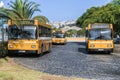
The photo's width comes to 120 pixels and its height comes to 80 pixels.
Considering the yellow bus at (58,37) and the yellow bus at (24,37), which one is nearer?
the yellow bus at (24,37)

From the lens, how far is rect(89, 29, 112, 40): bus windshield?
124 ft

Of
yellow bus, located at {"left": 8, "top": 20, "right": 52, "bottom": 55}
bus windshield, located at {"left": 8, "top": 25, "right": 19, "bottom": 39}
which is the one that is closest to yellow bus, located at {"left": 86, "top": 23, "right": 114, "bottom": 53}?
yellow bus, located at {"left": 8, "top": 20, "right": 52, "bottom": 55}

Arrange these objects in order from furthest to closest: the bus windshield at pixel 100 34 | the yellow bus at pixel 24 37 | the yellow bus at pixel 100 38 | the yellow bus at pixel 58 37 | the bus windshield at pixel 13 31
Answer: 1. the yellow bus at pixel 58 37
2. the bus windshield at pixel 100 34
3. the yellow bus at pixel 100 38
4. the bus windshield at pixel 13 31
5. the yellow bus at pixel 24 37

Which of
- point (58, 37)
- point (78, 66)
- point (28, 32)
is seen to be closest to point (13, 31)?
point (28, 32)

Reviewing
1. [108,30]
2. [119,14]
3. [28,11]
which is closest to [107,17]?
[119,14]

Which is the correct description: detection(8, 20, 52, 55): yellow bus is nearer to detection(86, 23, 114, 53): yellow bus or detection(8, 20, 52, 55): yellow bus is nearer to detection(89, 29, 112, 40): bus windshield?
Result: detection(86, 23, 114, 53): yellow bus

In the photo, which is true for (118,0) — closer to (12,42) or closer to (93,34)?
(93,34)

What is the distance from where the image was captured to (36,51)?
32.0 metres

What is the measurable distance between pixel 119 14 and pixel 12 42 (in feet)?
81.5

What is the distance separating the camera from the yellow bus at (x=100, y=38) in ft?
123

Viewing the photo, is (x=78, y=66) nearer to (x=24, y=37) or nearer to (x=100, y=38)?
(x=24, y=37)

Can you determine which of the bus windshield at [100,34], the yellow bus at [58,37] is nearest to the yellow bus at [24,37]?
the bus windshield at [100,34]

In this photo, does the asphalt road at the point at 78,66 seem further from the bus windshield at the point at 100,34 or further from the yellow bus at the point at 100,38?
the bus windshield at the point at 100,34

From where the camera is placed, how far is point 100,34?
3794 cm
